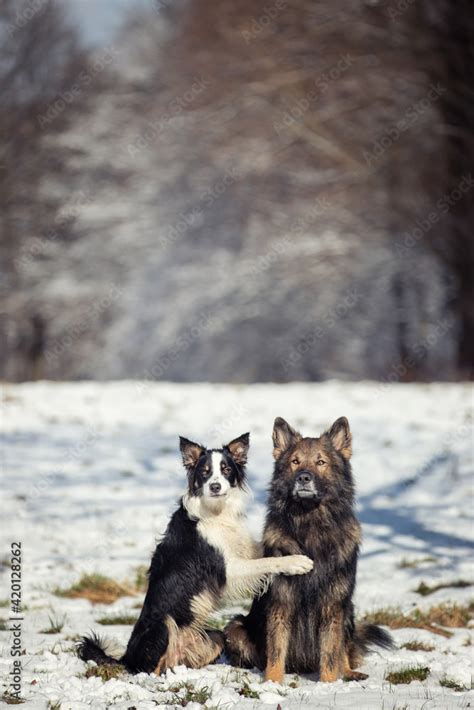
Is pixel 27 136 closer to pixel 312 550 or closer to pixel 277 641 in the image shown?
pixel 312 550

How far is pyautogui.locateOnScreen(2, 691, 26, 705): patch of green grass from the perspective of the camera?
4.75 meters

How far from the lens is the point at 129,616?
714 cm

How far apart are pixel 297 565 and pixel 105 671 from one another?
1368 millimetres

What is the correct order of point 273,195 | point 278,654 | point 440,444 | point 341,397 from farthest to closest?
point 273,195 < point 341,397 < point 440,444 < point 278,654

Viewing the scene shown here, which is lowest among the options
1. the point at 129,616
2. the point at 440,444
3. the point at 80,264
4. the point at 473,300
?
the point at 129,616

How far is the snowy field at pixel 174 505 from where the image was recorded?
514 cm

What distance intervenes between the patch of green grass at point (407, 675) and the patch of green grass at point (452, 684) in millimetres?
116

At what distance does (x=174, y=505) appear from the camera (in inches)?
380

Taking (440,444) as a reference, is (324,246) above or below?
above

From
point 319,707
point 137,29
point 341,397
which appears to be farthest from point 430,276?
point 319,707

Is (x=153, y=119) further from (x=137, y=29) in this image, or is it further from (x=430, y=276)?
(x=430, y=276)

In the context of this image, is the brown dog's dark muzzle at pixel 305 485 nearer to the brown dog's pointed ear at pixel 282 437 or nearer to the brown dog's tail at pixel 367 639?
the brown dog's pointed ear at pixel 282 437

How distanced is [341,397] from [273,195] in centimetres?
730

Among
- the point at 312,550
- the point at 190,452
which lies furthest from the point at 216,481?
the point at 312,550
